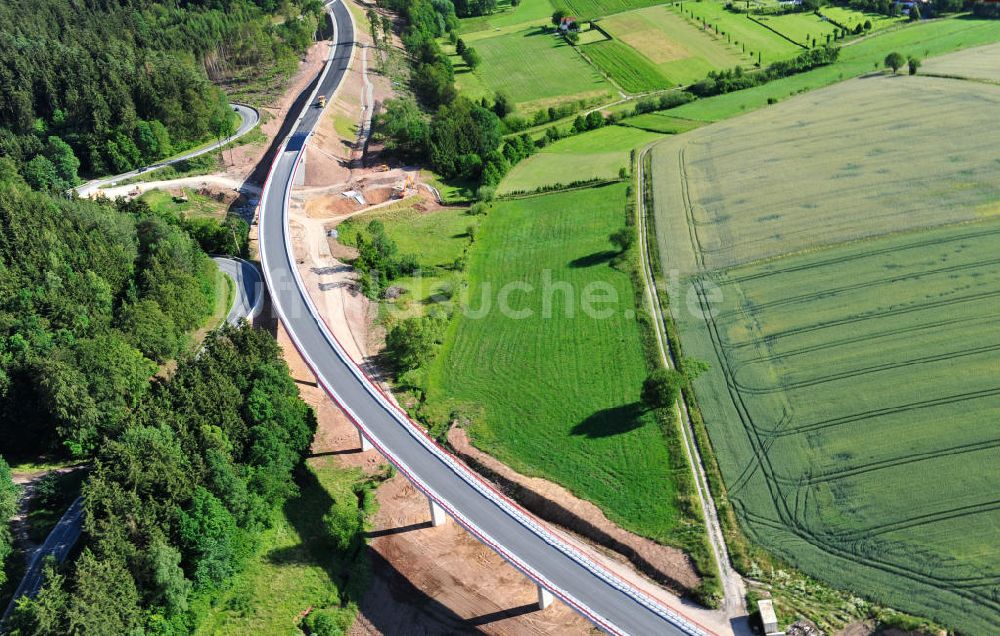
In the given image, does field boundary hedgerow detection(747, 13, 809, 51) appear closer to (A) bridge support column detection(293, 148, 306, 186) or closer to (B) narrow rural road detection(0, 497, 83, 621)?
(A) bridge support column detection(293, 148, 306, 186)

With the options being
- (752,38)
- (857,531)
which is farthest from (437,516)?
(752,38)

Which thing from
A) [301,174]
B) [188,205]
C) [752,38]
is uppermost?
[752,38]

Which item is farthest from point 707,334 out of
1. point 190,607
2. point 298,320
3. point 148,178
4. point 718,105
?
point 148,178

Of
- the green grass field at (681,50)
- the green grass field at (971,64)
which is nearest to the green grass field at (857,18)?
the green grass field at (971,64)

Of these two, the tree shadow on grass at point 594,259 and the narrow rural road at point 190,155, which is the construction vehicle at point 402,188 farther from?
the tree shadow on grass at point 594,259

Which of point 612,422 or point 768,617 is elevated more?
point 612,422

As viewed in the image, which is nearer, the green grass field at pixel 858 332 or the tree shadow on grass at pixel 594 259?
the green grass field at pixel 858 332

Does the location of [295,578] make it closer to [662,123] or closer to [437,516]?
[437,516]
